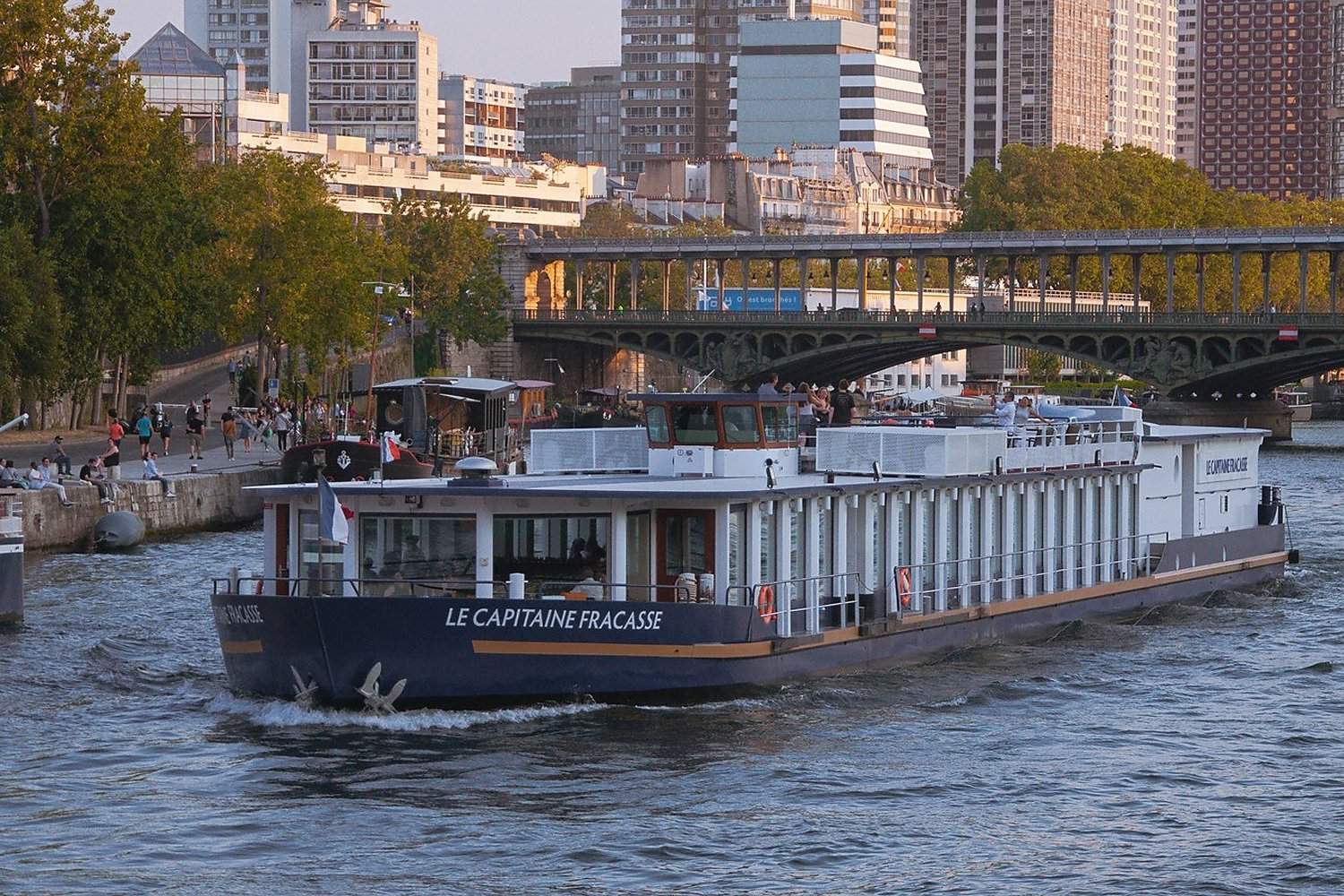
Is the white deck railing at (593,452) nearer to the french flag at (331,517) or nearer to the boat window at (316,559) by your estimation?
the boat window at (316,559)

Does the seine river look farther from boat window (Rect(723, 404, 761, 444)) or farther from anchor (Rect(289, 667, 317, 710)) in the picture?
boat window (Rect(723, 404, 761, 444))

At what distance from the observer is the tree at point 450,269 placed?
118812 millimetres

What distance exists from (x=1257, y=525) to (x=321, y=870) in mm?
28959

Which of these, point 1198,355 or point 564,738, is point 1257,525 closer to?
point 564,738

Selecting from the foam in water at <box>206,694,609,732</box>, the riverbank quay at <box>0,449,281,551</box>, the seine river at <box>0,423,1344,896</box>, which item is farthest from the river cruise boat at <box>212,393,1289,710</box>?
the riverbank quay at <box>0,449,281,551</box>

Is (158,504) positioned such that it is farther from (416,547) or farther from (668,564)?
(668,564)

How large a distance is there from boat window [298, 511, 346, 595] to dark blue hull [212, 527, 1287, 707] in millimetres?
1126

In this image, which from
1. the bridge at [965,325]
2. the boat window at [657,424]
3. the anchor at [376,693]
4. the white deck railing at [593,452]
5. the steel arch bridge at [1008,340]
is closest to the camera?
the anchor at [376,693]

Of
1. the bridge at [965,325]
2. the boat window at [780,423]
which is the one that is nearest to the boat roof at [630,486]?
the boat window at [780,423]

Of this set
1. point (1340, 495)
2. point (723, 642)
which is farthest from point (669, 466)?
point (1340, 495)

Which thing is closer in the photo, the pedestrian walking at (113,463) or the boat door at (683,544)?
the boat door at (683,544)

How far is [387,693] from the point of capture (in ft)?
97.2

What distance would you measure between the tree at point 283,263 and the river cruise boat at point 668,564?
4932 centimetres

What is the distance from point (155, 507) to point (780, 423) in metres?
25.2
